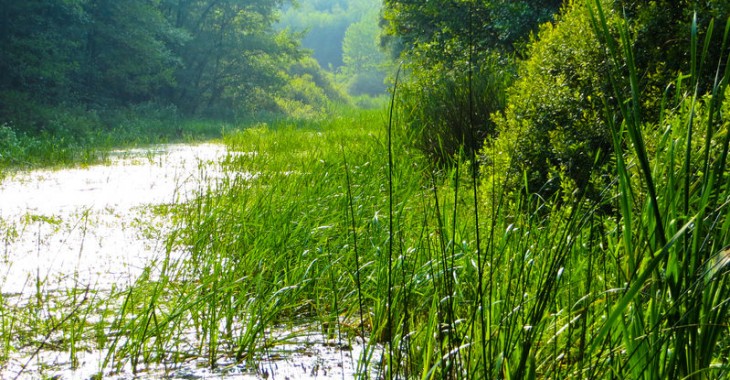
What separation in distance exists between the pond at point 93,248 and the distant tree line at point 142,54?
710 cm

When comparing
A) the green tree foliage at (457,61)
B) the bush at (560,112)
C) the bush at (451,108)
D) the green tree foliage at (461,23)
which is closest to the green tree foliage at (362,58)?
the green tree foliage at (461,23)

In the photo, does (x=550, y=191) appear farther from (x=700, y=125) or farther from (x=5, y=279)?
(x=5, y=279)

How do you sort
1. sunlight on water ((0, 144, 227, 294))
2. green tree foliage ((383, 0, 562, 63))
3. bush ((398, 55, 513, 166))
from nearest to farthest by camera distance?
sunlight on water ((0, 144, 227, 294)) < bush ((398, 55, 513, 166)) < green tree foliage ((383, 0, 562, 63))

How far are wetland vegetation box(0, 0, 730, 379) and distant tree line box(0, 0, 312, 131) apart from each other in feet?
30.7

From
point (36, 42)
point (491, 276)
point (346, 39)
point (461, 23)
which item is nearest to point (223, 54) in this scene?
point (36, 42)

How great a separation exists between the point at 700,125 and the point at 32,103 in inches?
573

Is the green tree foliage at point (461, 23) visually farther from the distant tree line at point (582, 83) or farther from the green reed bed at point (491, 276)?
the green reed bed at point (491, 276)

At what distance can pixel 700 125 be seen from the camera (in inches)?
100

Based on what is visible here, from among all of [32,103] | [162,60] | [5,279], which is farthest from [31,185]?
[162,60]

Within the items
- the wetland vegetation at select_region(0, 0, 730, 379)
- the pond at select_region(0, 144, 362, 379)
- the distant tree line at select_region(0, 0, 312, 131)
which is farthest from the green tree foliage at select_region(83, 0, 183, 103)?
the wetland vegetation at select_region(0, 0, 730, 379)

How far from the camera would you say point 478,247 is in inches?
54.6

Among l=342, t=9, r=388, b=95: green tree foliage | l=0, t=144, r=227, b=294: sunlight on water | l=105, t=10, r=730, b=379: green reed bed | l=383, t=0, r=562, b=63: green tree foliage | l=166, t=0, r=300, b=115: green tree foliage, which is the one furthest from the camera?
l=342, t=9, r=388, b=95: green tree foliage

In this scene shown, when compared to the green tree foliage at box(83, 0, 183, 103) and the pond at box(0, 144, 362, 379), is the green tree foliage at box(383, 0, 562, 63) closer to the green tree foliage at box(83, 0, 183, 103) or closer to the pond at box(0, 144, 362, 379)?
the pond at box(0, 144, 362, 379)

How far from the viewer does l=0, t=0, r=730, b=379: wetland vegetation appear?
1351mm
